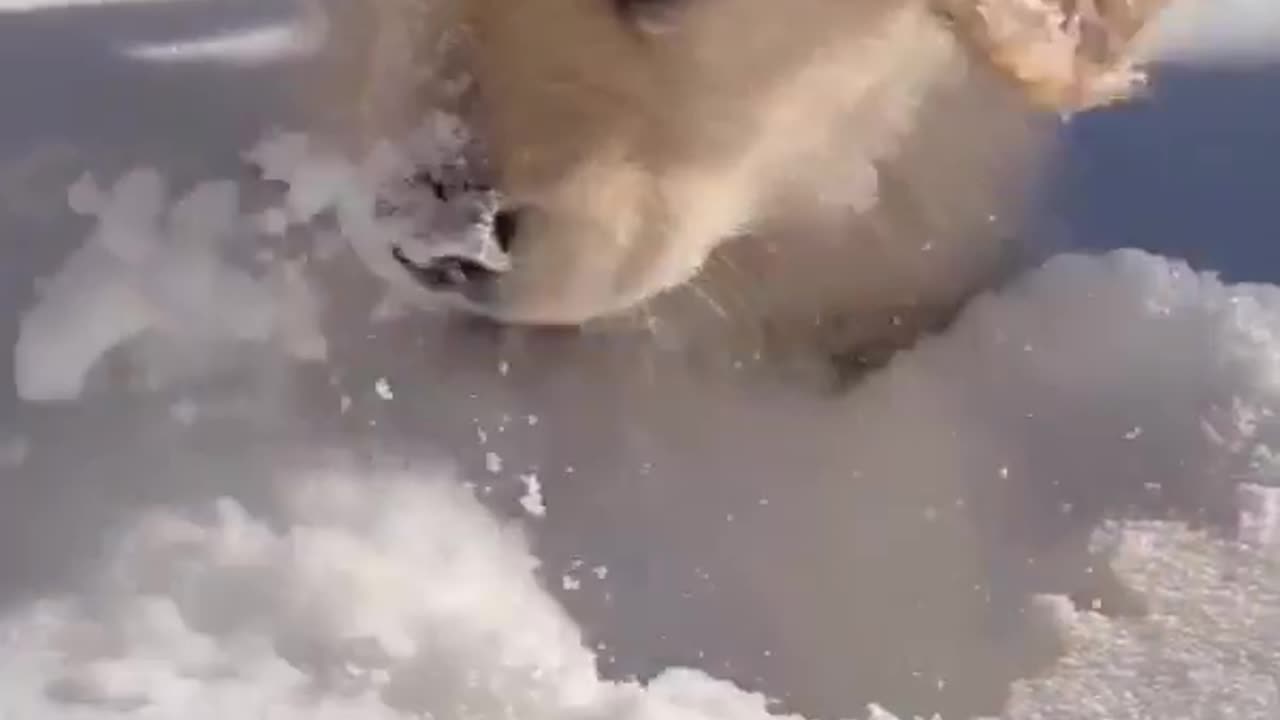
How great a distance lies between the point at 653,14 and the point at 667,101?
6 cm

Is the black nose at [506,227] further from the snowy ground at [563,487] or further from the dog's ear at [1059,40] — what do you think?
the dog's ear at [1059,40]

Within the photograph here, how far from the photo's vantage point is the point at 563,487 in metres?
1.38

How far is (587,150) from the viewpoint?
1137mm

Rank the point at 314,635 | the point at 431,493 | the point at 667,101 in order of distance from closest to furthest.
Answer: the point at 314,635
the point at 667,101
the point at 431,493

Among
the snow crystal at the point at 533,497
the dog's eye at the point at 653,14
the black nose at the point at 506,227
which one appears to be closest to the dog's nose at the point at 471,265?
the black nose at the point at 506,227

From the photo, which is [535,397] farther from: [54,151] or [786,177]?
[54,151]

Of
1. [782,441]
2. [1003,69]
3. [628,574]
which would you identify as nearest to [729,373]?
[782,441]

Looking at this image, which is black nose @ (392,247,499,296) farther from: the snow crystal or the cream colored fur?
the snow crystal

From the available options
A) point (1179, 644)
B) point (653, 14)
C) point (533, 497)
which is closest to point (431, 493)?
point (533, 497)

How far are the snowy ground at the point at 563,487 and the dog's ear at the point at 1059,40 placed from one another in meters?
0.26

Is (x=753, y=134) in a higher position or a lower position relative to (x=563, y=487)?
→ higher

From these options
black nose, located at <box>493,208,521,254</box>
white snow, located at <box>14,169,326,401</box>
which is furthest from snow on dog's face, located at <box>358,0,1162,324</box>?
white snow, located at <box>14,169,326,401</box>

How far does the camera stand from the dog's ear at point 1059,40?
125 cm

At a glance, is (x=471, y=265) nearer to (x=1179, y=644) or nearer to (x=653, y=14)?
(x=653, y=14)
